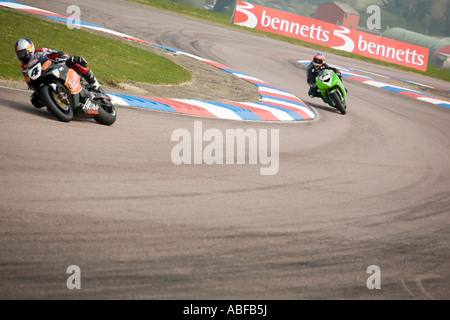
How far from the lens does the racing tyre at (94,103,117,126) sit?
746 centimetres

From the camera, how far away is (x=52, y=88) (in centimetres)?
694

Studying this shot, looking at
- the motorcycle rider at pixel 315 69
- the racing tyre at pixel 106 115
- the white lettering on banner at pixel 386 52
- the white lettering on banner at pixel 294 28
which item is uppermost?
the white lettering on banner at pixel 294 28

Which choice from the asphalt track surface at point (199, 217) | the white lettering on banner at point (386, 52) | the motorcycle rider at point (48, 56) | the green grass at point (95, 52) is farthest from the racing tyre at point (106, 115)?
the white lettering on banner at point (386, 52)

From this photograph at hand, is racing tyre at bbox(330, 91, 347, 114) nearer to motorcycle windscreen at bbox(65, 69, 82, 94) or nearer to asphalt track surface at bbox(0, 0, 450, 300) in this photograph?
asphalt track surface at bbox(0, 0, 450, 300)

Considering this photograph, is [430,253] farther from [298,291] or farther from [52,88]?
[52,88]

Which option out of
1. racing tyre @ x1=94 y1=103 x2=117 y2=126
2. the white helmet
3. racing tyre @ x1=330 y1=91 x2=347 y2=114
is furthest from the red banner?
the white helmet

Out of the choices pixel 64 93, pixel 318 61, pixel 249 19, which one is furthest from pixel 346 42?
pixel 64 93

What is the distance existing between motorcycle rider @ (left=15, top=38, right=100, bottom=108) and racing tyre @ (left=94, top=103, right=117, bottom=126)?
343mm

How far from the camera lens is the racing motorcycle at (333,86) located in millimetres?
13062

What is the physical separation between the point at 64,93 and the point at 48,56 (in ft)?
2.11

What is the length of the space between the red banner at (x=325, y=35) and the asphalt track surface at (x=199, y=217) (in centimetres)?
2283

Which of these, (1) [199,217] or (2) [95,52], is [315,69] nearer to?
(2) [95,52]

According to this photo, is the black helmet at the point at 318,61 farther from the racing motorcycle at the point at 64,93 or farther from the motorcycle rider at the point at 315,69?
the racing motorcycle at the point at 64,93
